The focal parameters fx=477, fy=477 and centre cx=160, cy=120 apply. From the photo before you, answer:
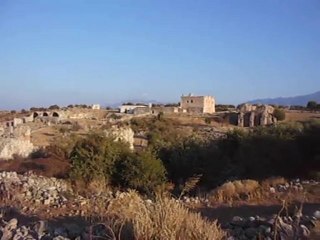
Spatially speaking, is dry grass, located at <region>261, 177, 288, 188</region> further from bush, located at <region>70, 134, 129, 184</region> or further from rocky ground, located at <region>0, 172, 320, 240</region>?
bush, located at <region>70, 134, 129, 184</region>

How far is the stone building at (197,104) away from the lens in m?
73.8

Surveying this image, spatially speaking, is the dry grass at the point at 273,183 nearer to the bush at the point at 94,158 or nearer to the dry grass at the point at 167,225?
the bush at the point at 94,158

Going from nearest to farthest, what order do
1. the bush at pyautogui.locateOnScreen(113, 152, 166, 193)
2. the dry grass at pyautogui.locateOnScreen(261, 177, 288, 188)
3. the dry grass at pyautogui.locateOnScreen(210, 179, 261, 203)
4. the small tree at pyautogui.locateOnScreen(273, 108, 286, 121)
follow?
1. the dry grass at pyautogui.locateOnScreen(210, 179, 261, 203)
2. the dry grass at pyautogui.locateOnScreen(261, 177, 288, 188)
3. the bush at pyautogui.locateOnScreen(113, 152, 166, 193)
4. the small tree at pyautogui.locateOnScreen(273, 108, 286, 121)

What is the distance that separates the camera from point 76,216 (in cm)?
1058

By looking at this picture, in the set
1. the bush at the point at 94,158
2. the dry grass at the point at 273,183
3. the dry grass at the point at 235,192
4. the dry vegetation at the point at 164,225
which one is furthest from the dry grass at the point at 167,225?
the bush at the point at 94,158

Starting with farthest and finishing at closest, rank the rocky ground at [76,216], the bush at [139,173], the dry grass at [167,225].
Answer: the bush at [139,173], the rocky ground at [76,216], the dry grass at [167,225]

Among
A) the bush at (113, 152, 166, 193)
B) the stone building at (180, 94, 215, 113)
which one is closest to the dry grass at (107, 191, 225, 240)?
the bush at (113, 152, 166, 193)

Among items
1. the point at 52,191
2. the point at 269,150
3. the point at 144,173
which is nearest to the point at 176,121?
the point at 269,150

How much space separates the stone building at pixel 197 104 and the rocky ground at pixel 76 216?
5638 centimetres

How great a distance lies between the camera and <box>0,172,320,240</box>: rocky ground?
6688 mm

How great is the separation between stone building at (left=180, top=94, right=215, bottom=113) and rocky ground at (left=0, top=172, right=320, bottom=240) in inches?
2220

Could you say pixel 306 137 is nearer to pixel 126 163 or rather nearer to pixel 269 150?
pixel 269 150

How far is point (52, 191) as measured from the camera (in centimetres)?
1478

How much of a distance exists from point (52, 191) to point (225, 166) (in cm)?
1044
